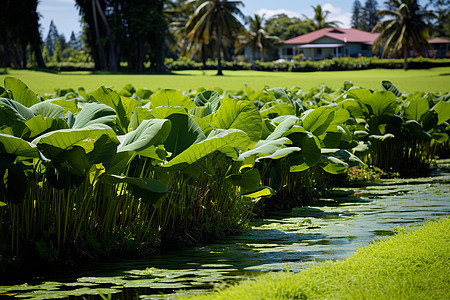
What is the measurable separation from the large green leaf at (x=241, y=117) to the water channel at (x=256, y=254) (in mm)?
798

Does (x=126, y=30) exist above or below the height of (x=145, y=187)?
above

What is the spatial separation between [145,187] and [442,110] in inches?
228

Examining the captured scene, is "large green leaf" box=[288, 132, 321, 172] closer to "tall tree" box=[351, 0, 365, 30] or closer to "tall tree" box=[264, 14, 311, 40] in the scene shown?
"tall tree" box=[264, 14, 311, 40]

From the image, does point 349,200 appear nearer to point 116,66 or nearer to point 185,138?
point 185,138

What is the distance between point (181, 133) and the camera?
3.79m

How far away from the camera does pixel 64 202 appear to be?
3.29m

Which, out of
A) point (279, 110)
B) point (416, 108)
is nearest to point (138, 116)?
point (279, 110)

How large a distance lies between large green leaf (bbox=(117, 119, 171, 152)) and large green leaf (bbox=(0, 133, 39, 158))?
1.60 ft

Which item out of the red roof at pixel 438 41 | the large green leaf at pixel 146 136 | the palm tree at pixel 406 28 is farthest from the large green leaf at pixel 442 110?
the red roof at pixel 438 41

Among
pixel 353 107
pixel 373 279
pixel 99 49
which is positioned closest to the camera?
pixel 373 279

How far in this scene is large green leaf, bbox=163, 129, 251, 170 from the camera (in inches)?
128

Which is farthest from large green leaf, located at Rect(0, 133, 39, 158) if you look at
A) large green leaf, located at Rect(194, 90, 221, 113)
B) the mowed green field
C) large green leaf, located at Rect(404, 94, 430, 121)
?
the mowed green field

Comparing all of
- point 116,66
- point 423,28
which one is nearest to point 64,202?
point 116,66

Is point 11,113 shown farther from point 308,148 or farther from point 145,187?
point 308,148
